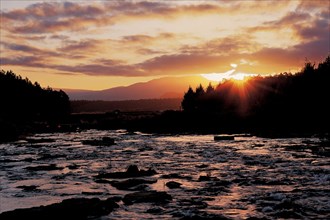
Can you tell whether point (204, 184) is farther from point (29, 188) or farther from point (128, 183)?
point (29, 188)

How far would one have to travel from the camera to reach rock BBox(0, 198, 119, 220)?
54.9 feet

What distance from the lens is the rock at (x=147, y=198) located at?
800 inches

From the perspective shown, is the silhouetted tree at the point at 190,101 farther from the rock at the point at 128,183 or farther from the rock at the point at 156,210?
the rock at the point at 156,210

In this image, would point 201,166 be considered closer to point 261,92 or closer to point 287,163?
point 287,163

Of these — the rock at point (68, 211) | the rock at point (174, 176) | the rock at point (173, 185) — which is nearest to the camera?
the rock at point (68, 211)

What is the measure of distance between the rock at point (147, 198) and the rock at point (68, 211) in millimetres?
1290

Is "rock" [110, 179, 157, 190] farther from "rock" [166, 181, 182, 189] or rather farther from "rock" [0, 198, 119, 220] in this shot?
"rock" [0, 198, 119, 220]

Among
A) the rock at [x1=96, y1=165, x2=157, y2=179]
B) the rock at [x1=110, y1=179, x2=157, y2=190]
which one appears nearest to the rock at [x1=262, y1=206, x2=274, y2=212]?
the rock at [x1=110, y1=179, x2=157, y2=190]

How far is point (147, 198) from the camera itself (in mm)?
20531

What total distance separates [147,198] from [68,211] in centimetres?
434

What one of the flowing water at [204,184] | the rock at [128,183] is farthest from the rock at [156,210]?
the rock at [128,183]

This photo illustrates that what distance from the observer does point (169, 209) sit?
61.6 feet

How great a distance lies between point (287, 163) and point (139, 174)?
1206cm

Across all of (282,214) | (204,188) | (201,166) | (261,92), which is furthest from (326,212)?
(261,92)
